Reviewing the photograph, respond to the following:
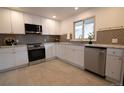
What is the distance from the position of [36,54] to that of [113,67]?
9.60ft

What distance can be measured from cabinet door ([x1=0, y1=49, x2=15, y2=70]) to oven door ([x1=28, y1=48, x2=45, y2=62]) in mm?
638

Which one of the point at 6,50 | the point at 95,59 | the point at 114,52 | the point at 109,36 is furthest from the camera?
the point at 6,50

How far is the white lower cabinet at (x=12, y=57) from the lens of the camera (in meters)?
2.61

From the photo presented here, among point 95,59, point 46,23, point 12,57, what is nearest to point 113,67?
point 95,59

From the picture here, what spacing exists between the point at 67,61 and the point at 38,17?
8.32ft

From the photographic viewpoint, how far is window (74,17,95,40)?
310 centimetres

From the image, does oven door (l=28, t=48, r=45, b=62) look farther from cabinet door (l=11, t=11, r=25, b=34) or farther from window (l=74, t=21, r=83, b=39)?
window (l=74, t=21, r=83, b=39)

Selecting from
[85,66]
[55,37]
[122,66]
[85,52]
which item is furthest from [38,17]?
[122,66]

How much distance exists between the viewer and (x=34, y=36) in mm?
3900

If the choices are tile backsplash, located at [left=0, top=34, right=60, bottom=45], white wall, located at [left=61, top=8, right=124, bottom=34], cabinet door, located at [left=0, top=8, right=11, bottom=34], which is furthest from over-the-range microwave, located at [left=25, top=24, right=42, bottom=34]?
white wall, located at [left=61, top=8, right=124, bottom=34]

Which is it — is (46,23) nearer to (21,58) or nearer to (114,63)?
(21,58)

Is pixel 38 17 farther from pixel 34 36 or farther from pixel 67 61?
pixel 67 61

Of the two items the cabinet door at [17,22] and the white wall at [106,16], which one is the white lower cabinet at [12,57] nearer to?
the cabinet door at [17,22]

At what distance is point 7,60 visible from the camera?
106 inches
